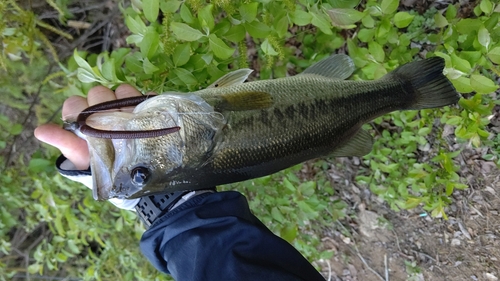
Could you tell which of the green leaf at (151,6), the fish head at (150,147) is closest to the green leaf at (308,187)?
the fish head at (150,147)

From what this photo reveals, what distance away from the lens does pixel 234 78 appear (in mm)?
1797

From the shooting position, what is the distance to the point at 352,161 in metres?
3.53

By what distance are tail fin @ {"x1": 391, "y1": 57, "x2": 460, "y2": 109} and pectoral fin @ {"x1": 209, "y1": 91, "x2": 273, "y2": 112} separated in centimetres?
79

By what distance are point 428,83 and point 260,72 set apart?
118 centimetres

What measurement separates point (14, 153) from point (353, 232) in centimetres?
311

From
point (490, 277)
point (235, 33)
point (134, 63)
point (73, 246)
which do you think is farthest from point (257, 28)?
point (490, 277)

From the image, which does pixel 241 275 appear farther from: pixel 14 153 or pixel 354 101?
pixel 14 153

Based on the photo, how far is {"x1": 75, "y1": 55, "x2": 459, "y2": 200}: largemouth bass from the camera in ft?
4.99

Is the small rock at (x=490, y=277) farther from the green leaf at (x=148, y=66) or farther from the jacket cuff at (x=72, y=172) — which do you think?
the green leaf at (x=148, y=66)

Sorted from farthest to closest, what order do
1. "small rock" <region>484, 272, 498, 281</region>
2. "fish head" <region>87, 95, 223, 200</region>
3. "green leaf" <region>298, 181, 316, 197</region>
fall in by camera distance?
1. "small rock" <region>484, 272, 498, 281</region>
2. "green leaf" <region>298, 181, 316, 197</region>
3. "fish head" <region>87, 95, 223, 200</region>

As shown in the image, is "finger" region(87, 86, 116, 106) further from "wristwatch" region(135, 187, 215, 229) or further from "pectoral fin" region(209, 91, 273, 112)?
"wristwatch" region(135, 187, 215, 229)

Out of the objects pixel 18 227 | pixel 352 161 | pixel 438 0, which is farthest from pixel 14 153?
pixel 438 0

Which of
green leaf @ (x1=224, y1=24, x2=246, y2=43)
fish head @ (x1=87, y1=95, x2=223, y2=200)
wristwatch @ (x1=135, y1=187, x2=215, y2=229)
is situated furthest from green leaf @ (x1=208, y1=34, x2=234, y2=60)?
wristwatch @ (x1=135, y1=187, x2=215, y2=229)

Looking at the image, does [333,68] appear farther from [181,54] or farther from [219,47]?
[181,54]
